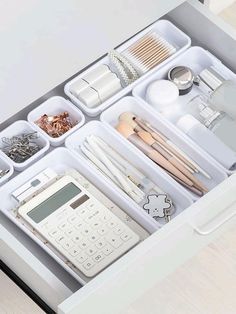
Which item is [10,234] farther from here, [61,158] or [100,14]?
[100,14]

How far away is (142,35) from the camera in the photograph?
5.47 feet

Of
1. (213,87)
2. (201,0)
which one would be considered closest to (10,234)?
(213,87)

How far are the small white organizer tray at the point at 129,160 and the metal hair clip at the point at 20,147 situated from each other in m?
0.05

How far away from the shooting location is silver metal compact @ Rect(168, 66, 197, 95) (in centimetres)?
162

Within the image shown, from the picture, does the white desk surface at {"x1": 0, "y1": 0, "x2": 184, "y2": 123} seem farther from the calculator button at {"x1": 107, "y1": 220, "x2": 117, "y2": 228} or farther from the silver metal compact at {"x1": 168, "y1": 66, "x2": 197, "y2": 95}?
the calculator button at {"x1": 107, "y1": 220, "x2": 117, "y2": 228}

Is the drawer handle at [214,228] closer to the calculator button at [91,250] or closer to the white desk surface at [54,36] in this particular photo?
the calculator button at [91,250]

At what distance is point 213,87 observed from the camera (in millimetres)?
1622

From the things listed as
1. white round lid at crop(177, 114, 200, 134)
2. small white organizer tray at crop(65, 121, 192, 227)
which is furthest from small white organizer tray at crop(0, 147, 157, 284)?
white round lid at crop(177, 114, 200, 134)

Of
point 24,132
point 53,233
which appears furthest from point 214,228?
point 24,132

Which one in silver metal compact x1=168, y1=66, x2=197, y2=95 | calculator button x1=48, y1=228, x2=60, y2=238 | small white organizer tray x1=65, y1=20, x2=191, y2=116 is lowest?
calculator button x1=48, y1=228, x2=60, y2=238

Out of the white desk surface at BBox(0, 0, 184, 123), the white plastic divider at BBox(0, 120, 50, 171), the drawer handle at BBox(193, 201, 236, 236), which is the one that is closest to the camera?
the white desk surface at BBox(0, 0, 184, 123)

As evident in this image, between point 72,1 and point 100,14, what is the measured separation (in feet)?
0.28

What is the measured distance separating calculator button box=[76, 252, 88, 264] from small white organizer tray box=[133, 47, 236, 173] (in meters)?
0.25

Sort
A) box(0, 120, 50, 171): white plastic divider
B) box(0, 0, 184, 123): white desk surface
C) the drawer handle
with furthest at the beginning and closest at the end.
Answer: box(0, 120, 50, 171): white plastic divider → the drawer handle → box(0, 0, 184, 123): white desk surface
